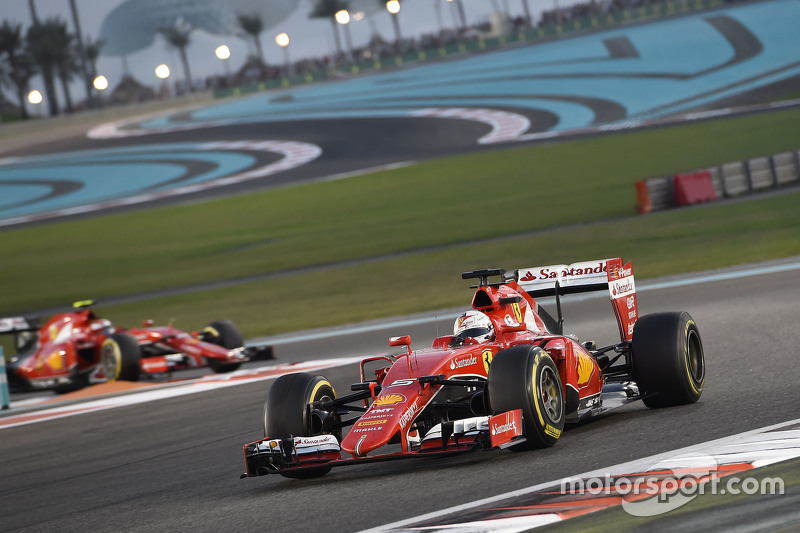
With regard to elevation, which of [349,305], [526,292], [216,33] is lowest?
[349,305]

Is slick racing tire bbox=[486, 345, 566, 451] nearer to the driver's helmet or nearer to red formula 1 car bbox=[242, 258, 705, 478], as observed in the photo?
red formula 1 car bbox=[242, 258, 705, 478]

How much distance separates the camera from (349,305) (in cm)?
2172

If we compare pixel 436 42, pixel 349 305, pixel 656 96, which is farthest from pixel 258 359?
pixel 436 42

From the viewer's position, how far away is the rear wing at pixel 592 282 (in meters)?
9.49

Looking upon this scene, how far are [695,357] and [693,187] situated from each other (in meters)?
19.1

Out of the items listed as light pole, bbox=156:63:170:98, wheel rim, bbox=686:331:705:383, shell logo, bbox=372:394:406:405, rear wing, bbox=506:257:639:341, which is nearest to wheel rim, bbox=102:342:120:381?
rear wing, bbox=506:257:639:341

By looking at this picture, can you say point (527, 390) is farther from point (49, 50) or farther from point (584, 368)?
point (49, 50)

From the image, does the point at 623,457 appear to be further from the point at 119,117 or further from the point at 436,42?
the point at 436,42

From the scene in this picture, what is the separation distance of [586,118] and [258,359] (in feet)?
110

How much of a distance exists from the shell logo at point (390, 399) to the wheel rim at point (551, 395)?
0.94 metres

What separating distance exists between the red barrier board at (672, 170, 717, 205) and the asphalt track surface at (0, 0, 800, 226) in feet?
56.3

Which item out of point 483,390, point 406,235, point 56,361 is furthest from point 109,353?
point 406,235

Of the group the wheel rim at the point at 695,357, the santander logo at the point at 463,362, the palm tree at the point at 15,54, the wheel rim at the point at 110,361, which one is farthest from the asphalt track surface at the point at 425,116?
the palm tree at the point at 15,54

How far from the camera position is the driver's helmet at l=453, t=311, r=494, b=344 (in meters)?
8.17
